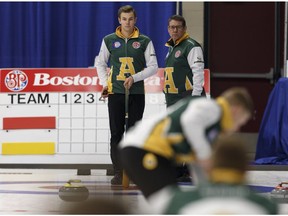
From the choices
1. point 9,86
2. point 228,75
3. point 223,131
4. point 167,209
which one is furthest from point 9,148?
point 167,209

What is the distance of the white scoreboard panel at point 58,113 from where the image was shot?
916 cm

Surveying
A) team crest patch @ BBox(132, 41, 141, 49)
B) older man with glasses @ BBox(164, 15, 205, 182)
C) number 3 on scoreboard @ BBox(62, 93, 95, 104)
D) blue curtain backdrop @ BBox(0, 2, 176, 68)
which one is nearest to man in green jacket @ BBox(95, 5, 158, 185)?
team crest patch @ BBox(132, 41, 141, 49)

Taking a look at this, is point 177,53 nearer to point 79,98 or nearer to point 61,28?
point 79,98

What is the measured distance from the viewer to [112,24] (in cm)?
1173

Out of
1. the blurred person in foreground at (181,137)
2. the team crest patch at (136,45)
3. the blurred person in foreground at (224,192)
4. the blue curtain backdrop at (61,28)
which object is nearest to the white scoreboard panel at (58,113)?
the team crest patch at (136,45)

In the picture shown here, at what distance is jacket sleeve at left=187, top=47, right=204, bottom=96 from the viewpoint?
314 inches

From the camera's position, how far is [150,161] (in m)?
4.13

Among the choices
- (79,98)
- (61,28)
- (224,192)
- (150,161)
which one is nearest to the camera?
(224,192)

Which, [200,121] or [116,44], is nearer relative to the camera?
[200,121]

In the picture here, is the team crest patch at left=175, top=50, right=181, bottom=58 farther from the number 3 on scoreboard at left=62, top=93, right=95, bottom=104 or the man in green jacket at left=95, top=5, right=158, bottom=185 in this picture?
the number 3 on scoreboard at left=62, top=93, right=95, bottom=104

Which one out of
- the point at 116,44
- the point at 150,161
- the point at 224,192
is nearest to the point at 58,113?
the point at 116,44

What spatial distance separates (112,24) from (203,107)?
8048mm

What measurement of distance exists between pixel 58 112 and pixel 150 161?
5160 mm

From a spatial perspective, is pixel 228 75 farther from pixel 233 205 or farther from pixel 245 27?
pixel 233 205
